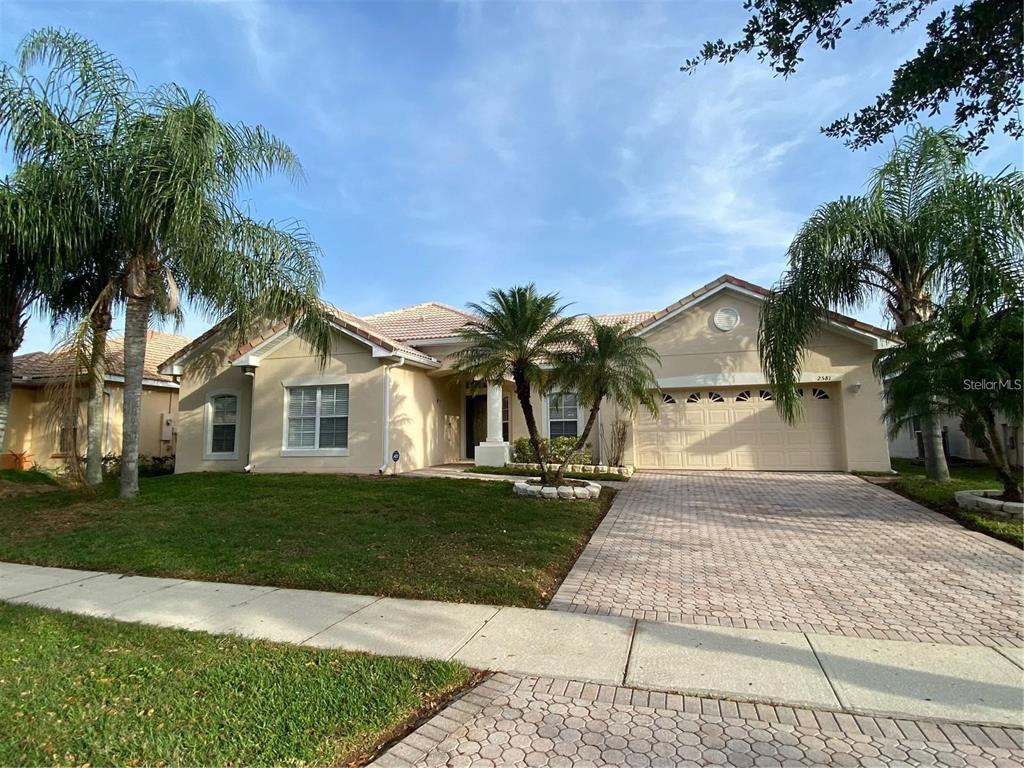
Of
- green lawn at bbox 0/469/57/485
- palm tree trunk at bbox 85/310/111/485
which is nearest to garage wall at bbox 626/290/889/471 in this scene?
palm tree trunk at bbox 85/310/111/485

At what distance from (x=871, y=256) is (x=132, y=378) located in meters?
15.5

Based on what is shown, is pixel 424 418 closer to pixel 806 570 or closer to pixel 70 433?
pixel 70 433

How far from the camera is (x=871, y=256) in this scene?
11703 mm

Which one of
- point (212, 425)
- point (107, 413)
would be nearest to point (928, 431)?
point (212, 425)

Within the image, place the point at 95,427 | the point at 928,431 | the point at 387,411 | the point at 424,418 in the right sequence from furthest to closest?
the point at 424,418
the point at 387,411
the point at 95,427
the point at 928,431

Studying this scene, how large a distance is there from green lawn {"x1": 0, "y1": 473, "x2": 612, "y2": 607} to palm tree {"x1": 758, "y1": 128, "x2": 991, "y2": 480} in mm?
5084

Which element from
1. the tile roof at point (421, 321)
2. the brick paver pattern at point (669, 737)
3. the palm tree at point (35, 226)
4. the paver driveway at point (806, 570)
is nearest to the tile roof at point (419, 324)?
the tile roof at point (421, 321)

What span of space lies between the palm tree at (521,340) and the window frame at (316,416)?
198 inches

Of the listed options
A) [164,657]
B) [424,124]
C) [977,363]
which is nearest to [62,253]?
[424,124]

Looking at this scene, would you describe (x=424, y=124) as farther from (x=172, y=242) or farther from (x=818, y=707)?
(x=818, y=707)

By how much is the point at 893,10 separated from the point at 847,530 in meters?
6.65

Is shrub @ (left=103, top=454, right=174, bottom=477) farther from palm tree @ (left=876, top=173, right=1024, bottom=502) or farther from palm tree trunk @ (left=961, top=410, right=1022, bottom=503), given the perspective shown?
palm tree trunk @ (left=961, top=410, right=1022, bottom=503)

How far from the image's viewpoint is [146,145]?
9570 millimetres

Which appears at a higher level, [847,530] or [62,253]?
[62,253]
